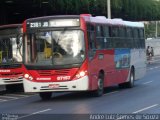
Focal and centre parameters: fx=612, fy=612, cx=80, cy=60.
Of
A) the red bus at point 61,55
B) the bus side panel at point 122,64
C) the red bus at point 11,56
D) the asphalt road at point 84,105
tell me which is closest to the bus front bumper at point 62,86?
the red bus at point 61,55

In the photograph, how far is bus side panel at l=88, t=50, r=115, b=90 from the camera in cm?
2078

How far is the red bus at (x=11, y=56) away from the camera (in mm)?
25594

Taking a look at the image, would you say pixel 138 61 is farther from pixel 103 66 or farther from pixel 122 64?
pixel 103 66

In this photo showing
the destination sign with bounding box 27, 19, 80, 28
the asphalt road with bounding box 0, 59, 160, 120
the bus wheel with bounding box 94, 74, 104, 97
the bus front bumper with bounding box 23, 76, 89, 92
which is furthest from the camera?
the bus wheel with bounding box 94, 74, 104, 97

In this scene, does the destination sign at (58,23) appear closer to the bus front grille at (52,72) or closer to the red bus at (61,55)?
the red bus at (61,55)

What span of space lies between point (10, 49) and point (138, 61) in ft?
20.0

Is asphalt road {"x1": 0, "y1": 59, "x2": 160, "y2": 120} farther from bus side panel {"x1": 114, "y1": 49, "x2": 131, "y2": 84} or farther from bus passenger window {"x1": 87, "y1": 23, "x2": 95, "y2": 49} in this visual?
bus passenger window {"x1": 87, "y1": 23, "x2": 95, "y2": 49}

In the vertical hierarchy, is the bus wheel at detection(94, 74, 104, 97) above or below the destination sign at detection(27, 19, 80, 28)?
below

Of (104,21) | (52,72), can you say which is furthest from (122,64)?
(52,72)

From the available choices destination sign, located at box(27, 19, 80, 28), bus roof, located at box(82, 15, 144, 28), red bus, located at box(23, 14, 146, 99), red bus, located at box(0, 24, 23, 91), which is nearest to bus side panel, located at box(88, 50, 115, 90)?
red bus, located at box(23, 14, 146, 99)

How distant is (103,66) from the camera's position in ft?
73.6

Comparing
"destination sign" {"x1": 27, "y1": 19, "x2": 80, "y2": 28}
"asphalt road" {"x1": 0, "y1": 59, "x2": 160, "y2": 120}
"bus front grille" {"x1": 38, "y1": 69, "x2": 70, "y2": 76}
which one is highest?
"destination sign" {"x1": 27, "y1": 19, "x2": 80, "y2": 28}

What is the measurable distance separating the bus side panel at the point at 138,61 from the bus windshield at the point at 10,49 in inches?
197

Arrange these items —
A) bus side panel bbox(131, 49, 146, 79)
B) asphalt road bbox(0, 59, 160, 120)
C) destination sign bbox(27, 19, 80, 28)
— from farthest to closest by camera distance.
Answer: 1. bus side panel bbox(131, 49, 146, 79)
2. destination sign bbox(27, 19, 80, 28)
3. asphalt road bbox(0, 59, 160, 120)
